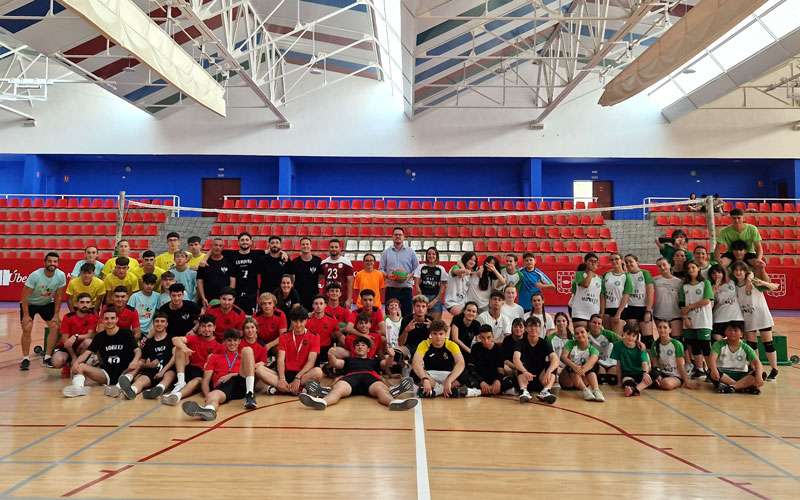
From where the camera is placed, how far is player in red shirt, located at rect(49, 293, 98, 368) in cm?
700

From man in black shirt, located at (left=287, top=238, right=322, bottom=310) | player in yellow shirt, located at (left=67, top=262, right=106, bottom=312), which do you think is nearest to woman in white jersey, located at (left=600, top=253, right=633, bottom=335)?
man in black shirt, located at (left=287, top=238, right=322, bottom=310)

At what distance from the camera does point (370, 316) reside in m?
7.45

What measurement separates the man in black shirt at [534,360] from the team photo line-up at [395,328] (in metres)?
Result: 0.02

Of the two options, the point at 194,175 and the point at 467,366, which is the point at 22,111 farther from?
the point at 467,366

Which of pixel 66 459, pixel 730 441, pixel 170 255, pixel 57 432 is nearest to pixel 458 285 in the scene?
pixel 730 441

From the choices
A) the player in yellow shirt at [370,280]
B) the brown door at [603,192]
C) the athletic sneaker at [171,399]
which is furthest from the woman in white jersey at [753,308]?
the brown door at [603,192]

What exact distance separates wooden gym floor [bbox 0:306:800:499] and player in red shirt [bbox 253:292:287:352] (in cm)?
99

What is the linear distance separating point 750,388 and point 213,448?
19.7 ft

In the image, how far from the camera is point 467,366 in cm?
688

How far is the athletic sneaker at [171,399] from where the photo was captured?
5793mm

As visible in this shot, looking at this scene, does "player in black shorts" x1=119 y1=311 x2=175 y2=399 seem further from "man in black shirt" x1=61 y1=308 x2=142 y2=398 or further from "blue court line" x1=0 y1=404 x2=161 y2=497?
"blue court line" x1=0 y1=404 x2=161 y2=497

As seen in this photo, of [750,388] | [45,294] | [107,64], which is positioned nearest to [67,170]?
[107,64]

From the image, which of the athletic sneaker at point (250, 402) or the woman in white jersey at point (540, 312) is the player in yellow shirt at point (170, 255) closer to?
the athletic sneaker at point (250, 402)

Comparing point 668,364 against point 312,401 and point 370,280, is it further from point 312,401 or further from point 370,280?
point 312,401
